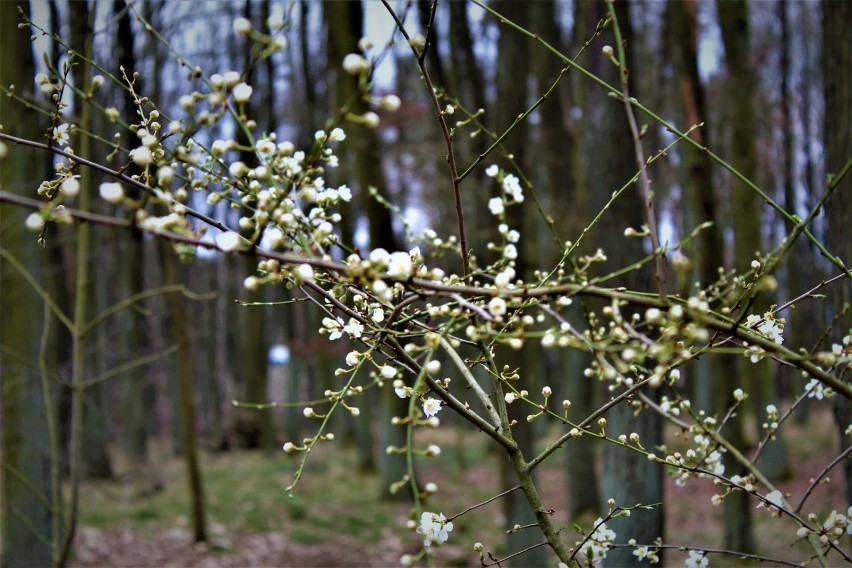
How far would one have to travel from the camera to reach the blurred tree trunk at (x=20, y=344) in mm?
4898

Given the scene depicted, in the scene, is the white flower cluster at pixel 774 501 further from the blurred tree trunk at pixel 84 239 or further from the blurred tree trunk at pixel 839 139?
the blurred tree trunk at pixel 84 239

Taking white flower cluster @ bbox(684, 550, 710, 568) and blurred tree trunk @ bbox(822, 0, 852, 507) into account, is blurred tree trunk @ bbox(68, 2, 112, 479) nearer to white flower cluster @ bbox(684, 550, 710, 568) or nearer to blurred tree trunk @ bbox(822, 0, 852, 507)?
white flower cluster @ bbox(684, 550, 710, 568)

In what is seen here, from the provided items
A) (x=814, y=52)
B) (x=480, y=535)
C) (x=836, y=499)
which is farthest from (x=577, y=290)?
(x=814, y=52)

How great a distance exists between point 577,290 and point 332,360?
12.2 meters

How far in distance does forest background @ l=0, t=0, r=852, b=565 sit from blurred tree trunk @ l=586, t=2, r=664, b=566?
20mm

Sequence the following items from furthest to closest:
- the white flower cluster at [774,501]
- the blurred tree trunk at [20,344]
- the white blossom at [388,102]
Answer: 1. the blurred tree trunk at [20,344]
2. the white flower cluster at [774,501]
3. the white blossom at [388,102]

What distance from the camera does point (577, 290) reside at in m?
0.99

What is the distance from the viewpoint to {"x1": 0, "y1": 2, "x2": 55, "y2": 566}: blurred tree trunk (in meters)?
4.90

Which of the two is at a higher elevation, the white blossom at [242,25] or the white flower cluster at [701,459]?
the white blossom at [242,25]

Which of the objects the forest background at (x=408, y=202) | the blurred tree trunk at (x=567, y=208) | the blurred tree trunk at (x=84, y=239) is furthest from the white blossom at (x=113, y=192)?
the blurred tree trunk at (x=567, y=208)

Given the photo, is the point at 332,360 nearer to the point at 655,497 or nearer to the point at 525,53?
the point at 525,53

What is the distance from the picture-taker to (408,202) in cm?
1398

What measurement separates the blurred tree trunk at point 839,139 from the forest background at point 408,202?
1cm

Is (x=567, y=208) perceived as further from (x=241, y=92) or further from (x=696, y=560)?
(x=241, y=92)
